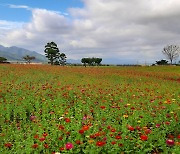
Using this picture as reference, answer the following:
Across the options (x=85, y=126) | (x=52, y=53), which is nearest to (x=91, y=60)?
(x=52, y=53)

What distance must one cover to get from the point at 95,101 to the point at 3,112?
357cm

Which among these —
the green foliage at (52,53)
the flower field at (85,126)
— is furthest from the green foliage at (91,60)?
the flower field at (85,126)

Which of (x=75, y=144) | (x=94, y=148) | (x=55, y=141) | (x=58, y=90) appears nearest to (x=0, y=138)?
(x=55, y=141)

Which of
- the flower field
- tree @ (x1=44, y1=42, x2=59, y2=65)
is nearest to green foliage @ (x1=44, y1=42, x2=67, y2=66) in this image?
tree @ (x1=44, y1=42, x2=59, y2=65)

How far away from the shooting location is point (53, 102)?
10.2 metres

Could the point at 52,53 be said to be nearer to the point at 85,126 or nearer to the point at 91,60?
the point at 91,60

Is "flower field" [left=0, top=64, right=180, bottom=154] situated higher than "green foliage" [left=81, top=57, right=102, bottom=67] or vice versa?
"green foliage" [left=81, top=57, right=102, bottom=67]

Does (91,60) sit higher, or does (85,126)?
(91,60)

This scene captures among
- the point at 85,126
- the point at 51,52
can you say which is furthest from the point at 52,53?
the point at 85,126

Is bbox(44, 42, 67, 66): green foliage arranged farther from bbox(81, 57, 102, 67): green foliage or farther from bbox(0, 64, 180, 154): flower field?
bbox(0, 64, 180, 154): flower field

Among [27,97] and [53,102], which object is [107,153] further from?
[27,97]

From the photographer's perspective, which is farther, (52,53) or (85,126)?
→ (52,53)

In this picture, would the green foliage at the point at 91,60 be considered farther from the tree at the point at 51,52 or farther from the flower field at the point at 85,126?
the flower field at the point at 85,126

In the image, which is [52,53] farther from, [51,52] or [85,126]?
[85,126]
